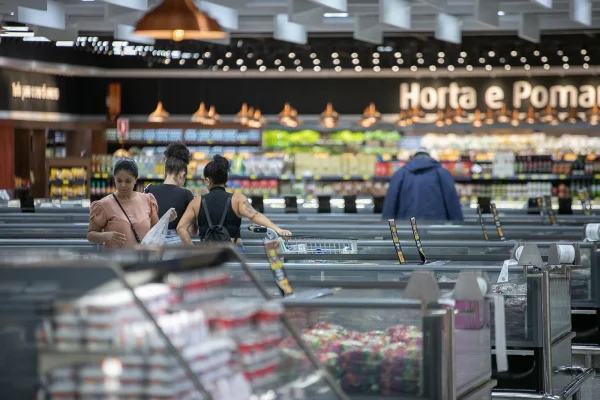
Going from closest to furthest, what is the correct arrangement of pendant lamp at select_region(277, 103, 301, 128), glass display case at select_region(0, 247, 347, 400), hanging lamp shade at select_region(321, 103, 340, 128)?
glass display case at select_region(0, 247, 347, 400) < hanging lamp shade at select_region(321, 103, 340, 128) < pendant lamp at select_region(277, 103, 301, 128)

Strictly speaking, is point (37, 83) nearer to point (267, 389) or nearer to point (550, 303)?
point (550, 303)

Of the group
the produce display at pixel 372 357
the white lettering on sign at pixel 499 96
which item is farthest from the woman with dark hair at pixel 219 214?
the white lettering on sign at pixel 499 96

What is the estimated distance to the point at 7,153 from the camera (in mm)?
20203

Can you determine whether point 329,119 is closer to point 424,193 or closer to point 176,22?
point 424,193

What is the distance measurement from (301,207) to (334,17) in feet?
16.0

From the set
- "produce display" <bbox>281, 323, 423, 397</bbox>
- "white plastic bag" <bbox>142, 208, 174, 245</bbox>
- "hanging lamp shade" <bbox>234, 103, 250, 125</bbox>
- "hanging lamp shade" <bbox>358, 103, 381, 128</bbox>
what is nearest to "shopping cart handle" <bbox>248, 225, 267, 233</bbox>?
"white plastic bag" <bbox>142, 208, 174, 245</bbox>

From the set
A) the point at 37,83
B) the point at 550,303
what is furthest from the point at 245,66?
the point at 550,303

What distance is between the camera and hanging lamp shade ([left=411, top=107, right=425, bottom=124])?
2026 cm

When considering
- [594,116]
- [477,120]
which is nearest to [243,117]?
[477,120]

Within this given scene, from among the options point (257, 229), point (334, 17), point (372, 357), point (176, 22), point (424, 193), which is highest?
point (334, 17)

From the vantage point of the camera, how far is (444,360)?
3.57m

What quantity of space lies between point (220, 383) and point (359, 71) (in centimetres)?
1970

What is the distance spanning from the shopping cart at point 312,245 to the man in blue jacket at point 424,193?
2.57 meters

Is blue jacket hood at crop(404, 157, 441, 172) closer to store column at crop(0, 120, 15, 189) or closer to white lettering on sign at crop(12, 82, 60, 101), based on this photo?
store column at crop(0, 120, 15, 189)
